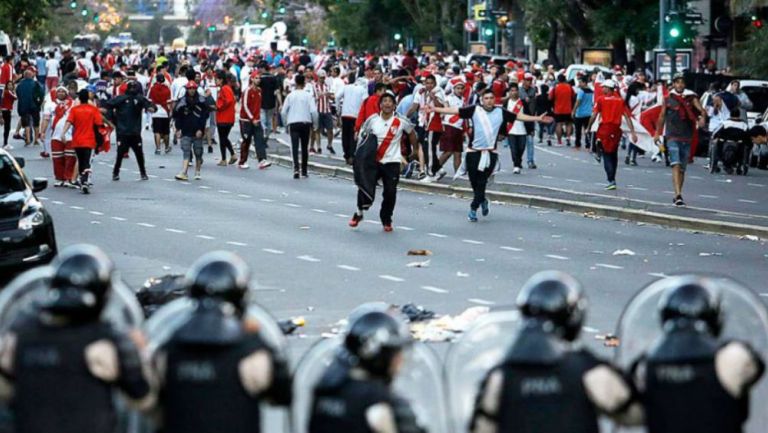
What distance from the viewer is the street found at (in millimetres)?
15203

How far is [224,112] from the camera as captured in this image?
30250 millimetres

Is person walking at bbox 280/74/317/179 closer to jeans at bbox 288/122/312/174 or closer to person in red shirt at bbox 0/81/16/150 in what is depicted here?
jeans at bbox 288/122/312/174

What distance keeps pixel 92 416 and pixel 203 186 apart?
20.7m

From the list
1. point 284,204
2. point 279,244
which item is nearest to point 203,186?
point 284,204

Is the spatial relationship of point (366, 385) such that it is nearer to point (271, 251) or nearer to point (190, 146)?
point (271, 251)

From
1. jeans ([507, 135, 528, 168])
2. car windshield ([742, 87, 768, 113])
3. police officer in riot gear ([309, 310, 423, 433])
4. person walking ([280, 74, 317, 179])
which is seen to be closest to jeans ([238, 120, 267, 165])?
person walking ([280, 74, 317, 179])

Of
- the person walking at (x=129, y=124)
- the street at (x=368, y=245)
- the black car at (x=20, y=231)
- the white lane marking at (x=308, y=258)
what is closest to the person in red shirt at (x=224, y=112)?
the person walking at (x=129, y=124)

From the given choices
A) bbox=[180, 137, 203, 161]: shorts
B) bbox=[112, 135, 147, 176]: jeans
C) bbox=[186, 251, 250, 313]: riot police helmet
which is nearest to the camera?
bbox=[186, 251, 250, 313]: riot police helmet

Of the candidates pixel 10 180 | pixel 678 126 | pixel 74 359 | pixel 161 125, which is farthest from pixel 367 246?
pixel 161 125

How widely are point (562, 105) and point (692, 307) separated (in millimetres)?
30569

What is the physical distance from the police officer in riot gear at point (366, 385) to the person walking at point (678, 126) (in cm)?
1699

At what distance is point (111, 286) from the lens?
6.40 meters

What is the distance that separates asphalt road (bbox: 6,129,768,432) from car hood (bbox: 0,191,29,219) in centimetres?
112

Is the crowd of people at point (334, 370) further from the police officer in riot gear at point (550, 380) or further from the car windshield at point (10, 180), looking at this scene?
the car windshield at point (10, 180)
